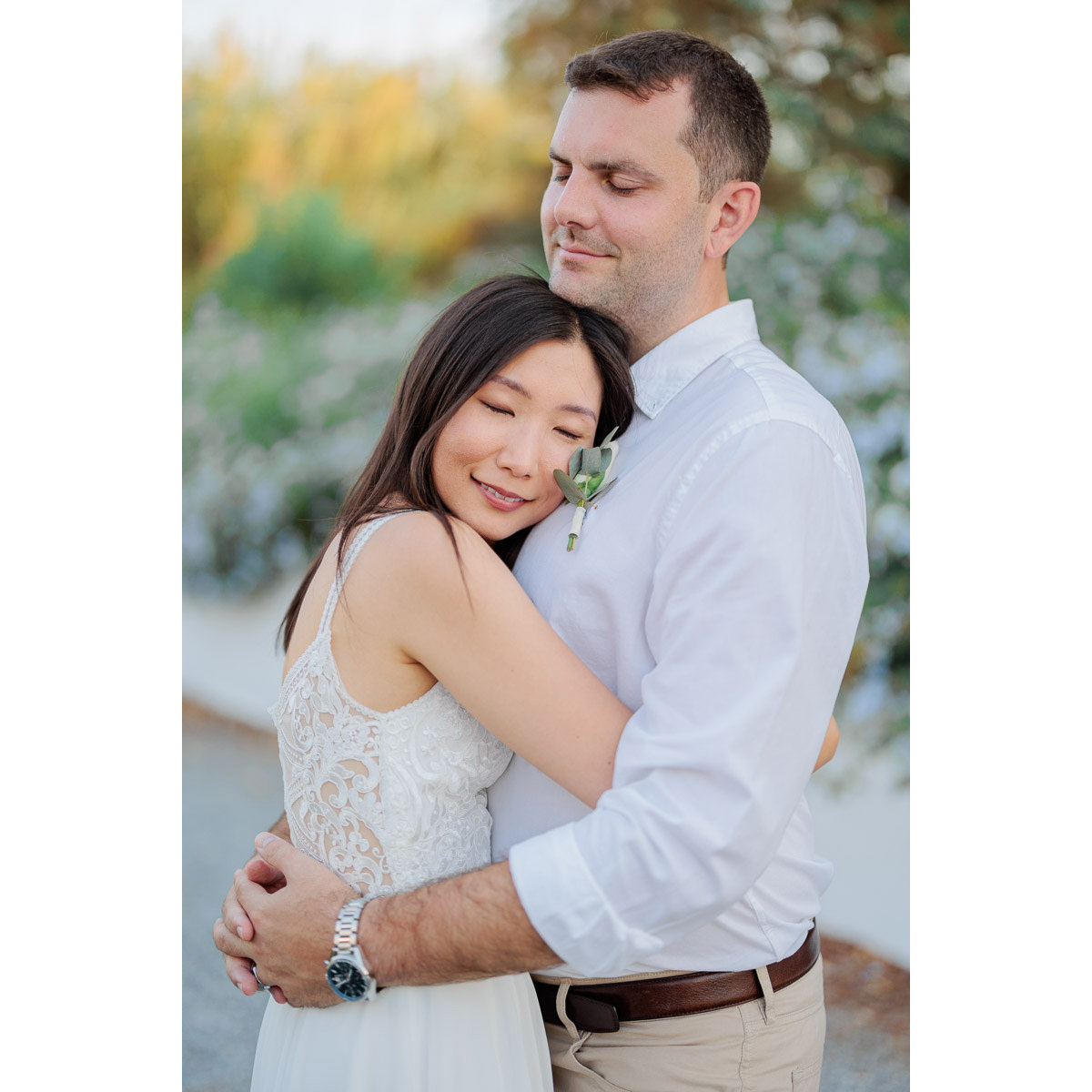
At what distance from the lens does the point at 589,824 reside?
4.42ft

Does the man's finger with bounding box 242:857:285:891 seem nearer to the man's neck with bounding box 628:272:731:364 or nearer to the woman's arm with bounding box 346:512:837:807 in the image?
the woman's arm with bounding box 346:512:837:807

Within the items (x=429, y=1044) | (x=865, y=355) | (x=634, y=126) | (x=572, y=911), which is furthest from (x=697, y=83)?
(x=865, y=355)

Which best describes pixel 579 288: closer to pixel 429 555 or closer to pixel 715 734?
pixel 429 555

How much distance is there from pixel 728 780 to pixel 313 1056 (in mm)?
782

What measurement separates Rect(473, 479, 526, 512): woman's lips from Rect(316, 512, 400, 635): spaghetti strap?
0.17m

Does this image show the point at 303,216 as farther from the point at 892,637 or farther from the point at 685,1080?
the point at 685,1080

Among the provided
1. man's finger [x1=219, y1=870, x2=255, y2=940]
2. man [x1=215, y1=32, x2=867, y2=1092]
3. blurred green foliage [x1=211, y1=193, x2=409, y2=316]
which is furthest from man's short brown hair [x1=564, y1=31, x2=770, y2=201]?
blurred green foliage [x1=211, y1=193, x2=409, y2=316]

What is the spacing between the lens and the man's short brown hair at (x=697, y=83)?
5.97 ft

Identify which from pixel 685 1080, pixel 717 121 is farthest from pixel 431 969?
pixel 717 121

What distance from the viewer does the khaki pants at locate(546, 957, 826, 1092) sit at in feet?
5.24

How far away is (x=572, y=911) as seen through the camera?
1328 millimetres

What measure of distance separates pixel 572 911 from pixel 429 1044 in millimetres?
401

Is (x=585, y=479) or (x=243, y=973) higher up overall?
(x=585, y=479)

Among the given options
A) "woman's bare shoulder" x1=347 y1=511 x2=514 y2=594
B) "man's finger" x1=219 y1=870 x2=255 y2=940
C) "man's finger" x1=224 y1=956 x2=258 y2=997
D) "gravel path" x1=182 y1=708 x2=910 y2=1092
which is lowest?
"gravel path" x1=182 y1=708 x2=910 y2=1092
